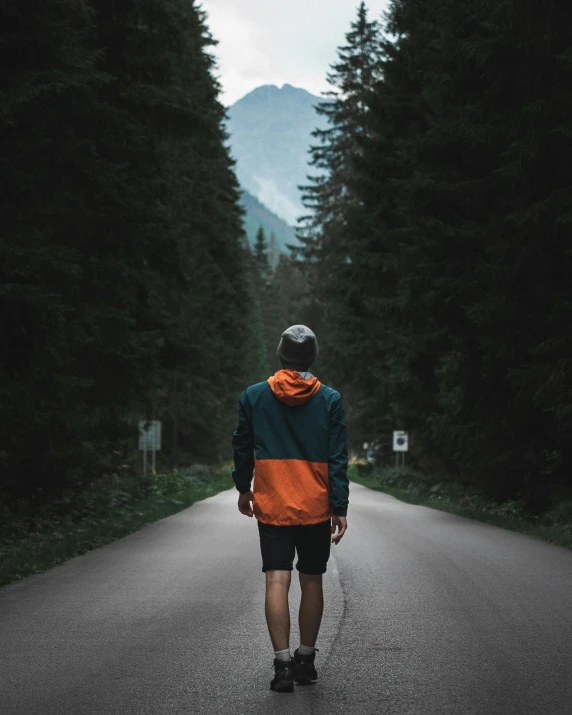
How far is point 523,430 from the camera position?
1766cm

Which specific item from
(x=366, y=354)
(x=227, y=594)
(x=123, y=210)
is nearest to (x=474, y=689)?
(x=227, y=594)

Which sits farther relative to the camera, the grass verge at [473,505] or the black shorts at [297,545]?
the grass verge at [473,505]

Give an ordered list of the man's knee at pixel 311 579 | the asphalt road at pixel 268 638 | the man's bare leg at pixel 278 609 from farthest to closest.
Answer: the man's knee at pixel 311 579
the man's bare leg at pixel 278 609
the asphalt road at pixel 268 638

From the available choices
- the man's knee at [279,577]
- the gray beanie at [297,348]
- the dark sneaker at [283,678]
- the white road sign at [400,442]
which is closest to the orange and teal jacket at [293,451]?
the gray beanie at [297,348]

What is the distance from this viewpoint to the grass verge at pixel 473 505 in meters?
15.8

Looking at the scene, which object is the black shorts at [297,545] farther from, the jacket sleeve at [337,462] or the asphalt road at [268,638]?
the asphalt road at [268,638]

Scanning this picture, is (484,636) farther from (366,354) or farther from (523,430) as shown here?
(366,354)

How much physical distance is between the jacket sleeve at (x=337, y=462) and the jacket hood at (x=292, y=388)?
0.20m

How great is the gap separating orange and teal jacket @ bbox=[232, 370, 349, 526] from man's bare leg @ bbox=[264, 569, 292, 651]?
0.32 meters

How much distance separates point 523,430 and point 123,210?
843cm

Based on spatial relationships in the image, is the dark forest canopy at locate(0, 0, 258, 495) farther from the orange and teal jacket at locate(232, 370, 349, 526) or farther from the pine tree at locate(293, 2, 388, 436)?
the pine tree at locate(293, 2, 388, 436)

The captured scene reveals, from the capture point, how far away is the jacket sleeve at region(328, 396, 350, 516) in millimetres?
5539

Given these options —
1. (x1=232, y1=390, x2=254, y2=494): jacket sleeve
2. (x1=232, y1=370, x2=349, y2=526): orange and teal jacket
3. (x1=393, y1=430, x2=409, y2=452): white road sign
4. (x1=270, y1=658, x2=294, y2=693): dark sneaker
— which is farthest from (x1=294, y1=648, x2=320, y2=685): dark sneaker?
(x1=393, y1=430, x2=409, y2=452): white road sign

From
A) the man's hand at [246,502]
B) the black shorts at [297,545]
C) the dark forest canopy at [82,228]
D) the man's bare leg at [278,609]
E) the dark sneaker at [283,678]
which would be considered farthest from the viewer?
the dark forest canopy at [82,228]
